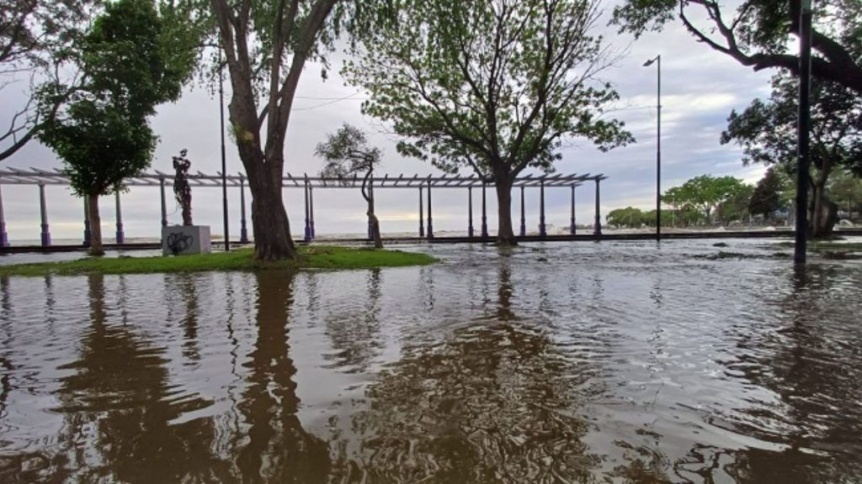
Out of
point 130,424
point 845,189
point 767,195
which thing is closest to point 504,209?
point 130,424

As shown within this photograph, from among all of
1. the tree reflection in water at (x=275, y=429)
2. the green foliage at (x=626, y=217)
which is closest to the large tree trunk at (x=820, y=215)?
the tree reflection in water at (x=275, y=429)

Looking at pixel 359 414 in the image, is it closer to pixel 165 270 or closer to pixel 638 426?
pixel 638 426

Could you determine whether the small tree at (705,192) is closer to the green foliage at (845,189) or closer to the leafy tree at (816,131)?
the green foliage at (845,189)

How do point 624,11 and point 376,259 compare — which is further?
point 624,11

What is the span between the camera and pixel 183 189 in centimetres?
2238

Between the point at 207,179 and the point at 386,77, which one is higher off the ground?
the point at 386,77

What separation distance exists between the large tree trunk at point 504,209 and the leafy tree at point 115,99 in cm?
1430

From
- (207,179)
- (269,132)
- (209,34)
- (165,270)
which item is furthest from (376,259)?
(207,179)

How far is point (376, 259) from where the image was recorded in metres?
14.9

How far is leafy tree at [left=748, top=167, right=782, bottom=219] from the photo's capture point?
58.8 m

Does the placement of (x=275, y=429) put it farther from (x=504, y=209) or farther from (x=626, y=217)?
(x=626, y=217)

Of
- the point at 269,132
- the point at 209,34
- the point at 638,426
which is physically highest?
the point at 209,34

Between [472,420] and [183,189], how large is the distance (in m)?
22.8

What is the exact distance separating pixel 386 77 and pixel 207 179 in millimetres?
12109
